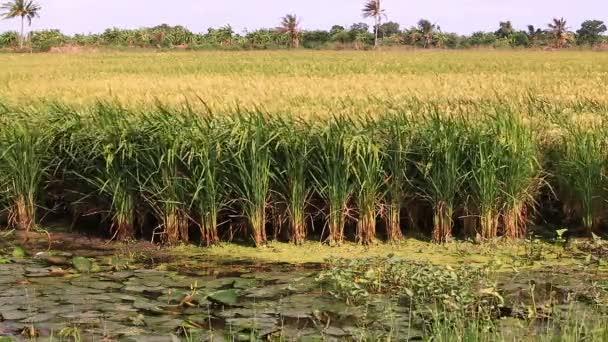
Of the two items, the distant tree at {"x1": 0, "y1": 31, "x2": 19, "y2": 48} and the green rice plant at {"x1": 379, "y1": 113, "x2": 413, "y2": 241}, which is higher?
the distant tree at {"x1": 0, "y1": 31, "x2": 19, "y2": 48}

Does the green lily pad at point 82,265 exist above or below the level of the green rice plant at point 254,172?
below

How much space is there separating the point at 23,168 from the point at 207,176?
225cm

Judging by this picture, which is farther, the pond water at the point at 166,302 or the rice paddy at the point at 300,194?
the rice paddy at the point at 300,194

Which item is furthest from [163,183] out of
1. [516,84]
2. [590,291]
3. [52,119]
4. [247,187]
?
[516,84]

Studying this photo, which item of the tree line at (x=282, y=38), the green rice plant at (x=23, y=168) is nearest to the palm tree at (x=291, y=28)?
the tree line at (x=282, y=38)

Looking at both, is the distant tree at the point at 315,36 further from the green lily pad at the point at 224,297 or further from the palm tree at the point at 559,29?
the green lily pad at the point at 224,297

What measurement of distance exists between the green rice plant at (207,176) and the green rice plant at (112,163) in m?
0.61

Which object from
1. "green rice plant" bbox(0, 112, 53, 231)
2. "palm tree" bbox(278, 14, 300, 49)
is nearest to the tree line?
"palm tree" bbox(278, 14, 300, 49)

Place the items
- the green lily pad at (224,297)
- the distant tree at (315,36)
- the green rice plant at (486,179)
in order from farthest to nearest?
1. the distant tree at (315,36)
2. the green rice plant at (486,179)
3. the green lily pad at (224,297)

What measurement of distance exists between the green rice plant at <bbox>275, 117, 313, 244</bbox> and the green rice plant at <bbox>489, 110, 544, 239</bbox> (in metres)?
1.87

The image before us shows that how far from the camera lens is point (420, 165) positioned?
7160 millimetres

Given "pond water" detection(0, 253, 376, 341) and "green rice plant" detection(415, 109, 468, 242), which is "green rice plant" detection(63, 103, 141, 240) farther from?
"green rice plant" detection(415, 109, 468, 242)

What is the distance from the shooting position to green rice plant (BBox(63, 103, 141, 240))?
24.2 ft

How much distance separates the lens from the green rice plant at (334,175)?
7.04 m
